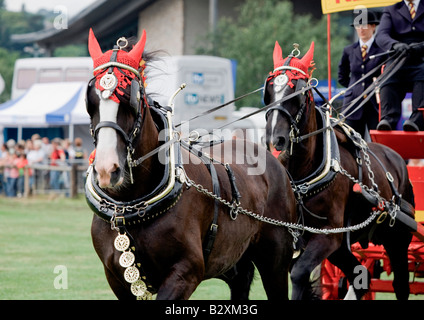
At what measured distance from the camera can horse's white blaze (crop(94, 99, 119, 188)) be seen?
3.99 meters

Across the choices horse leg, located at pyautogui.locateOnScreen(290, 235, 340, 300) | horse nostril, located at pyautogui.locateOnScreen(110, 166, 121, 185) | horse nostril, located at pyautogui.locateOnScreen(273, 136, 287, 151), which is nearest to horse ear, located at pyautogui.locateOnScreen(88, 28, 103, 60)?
horse nostril, located at pyautogui.locateOnScreen(110, 166, 121, 185)

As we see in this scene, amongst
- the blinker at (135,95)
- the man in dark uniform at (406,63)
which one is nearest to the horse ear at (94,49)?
the blinker at (135,95)

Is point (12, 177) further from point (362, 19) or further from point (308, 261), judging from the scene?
point (308, 261)

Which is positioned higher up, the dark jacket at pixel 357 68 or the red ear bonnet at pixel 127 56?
the dark jacket at pixel 357 68

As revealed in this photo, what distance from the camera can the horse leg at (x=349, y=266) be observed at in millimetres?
6758

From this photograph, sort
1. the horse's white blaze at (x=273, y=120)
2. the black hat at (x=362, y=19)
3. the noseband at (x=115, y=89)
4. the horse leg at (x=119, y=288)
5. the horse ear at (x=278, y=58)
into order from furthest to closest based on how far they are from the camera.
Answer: the black hat at (x=362, y=19), the horse ear at (x=278, y=58), the horse's white blaze at (x=273, y=120), the horse leg at (x=119, y=288), the noseband at (x=115, y=89)

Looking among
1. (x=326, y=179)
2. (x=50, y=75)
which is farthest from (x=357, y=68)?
(x=50, y=75)

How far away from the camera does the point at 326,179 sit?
6289 mm

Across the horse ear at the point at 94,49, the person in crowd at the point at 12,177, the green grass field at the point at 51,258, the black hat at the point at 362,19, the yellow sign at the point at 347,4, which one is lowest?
the green grass field at the point at 51,258

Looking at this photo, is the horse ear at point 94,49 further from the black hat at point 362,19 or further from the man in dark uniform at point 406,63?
the black hat at point 362,19

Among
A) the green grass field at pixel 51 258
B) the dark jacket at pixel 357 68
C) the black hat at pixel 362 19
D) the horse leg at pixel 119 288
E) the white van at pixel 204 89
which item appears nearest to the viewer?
the horse leg at pixel 119 288

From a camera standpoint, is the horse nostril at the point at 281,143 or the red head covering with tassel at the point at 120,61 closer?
the red head covering with tassel at the point at 120,61
